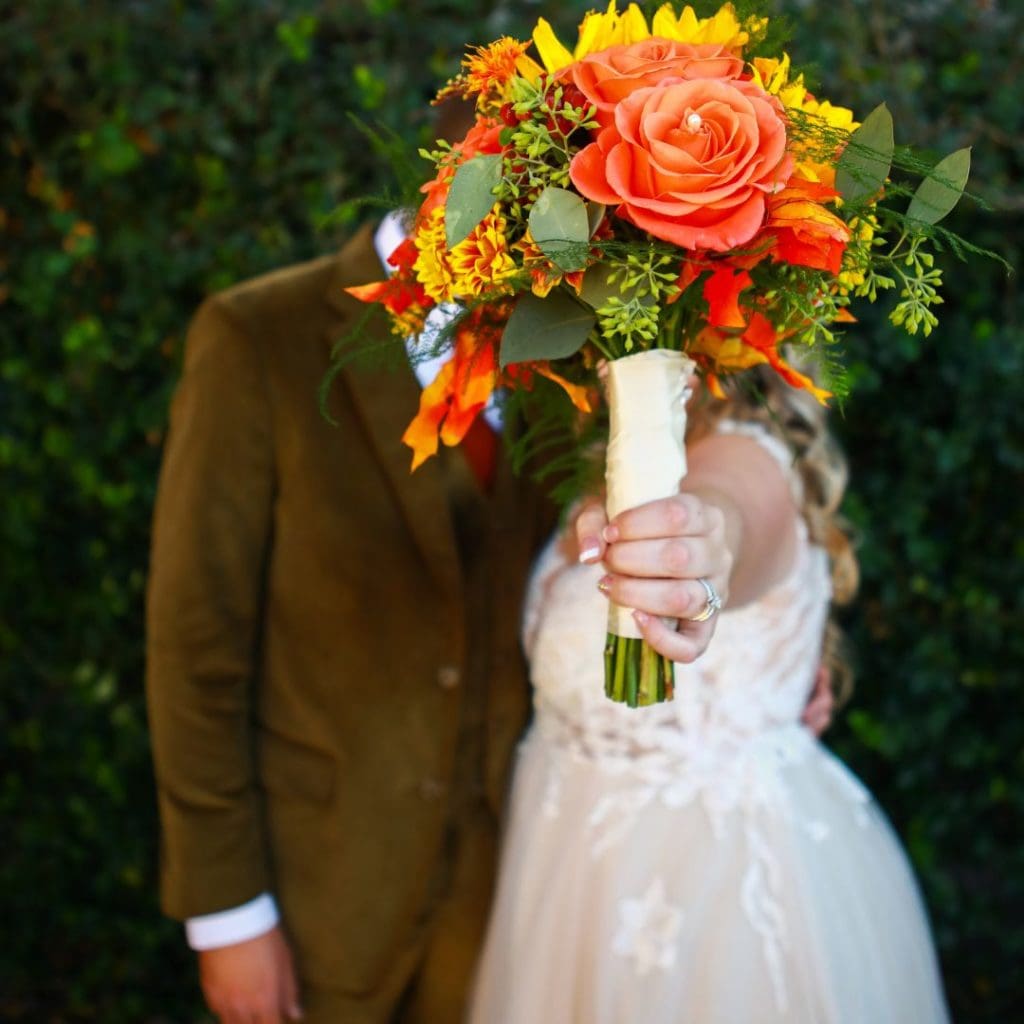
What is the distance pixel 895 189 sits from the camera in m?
1.06

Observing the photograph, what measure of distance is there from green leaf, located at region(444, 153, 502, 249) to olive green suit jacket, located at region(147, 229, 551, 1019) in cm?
78

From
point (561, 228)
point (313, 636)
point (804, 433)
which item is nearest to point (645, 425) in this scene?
point (561, 228)

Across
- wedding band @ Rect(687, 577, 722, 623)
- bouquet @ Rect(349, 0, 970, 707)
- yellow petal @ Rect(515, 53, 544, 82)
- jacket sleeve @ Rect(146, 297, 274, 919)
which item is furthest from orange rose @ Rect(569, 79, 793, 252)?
jacket sleeve @ Rect(146, 297, 274, 919)

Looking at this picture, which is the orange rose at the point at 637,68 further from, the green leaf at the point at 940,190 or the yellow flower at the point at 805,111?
the green leaf at the point at 940,190

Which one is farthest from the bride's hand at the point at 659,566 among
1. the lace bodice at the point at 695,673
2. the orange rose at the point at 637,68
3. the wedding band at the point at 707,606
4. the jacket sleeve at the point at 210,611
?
the jacket sleeve at the point at 210,611

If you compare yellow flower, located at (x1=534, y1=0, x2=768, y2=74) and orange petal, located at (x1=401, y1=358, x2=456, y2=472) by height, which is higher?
yellow flower, located at (x1=534, y1=0, x2=768, y2=74)

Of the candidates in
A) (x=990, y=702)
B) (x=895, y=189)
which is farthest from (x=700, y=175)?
(x=990, y=702)

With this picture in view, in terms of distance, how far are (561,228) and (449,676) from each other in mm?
1023

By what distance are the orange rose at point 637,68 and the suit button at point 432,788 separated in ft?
3.96

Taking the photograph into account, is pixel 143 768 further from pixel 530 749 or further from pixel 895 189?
pixel 895 189

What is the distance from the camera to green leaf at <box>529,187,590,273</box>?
1.01 meters

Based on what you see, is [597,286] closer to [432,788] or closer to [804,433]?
[804,433]

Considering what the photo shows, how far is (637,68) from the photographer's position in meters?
1.04

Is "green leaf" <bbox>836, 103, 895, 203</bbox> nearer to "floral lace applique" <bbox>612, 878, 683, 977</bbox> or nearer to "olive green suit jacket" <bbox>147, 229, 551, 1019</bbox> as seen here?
"olive green suit jacket" <bbox>147, 229, 551, 1019</bbox>
